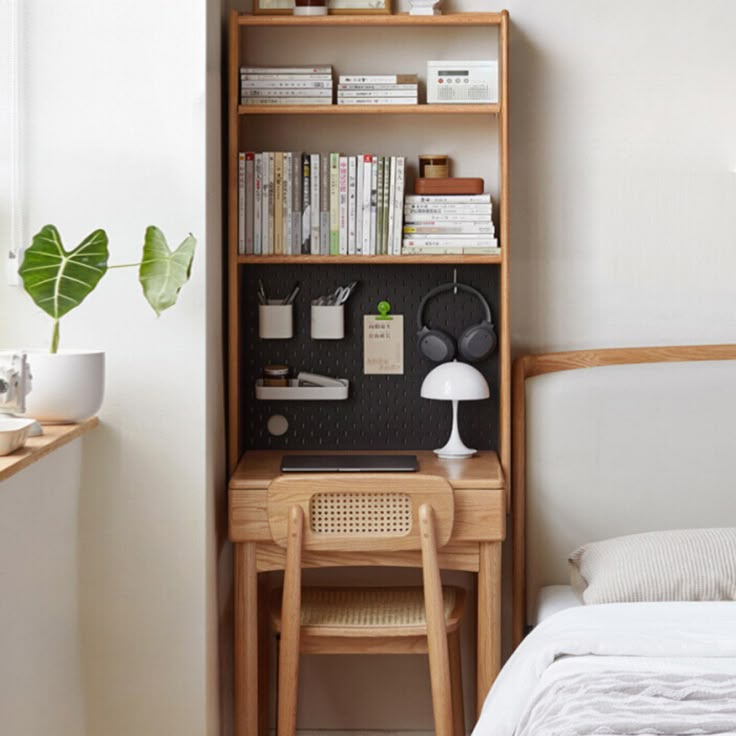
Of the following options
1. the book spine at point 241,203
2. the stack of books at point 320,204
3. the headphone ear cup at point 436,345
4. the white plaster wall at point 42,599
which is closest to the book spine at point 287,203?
the stack of books at point 320,204

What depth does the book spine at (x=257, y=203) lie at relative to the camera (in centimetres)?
279

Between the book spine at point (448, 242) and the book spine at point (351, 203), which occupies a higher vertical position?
the book spine at point (351, 203)

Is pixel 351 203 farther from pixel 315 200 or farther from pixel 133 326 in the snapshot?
pixel 133 326

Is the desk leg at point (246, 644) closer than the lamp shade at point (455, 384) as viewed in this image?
Yes

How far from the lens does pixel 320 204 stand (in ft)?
9.16

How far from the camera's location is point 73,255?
7.30ft

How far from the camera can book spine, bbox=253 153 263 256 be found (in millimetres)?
2785

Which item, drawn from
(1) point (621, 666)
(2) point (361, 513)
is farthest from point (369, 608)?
(1) point (621, 666)

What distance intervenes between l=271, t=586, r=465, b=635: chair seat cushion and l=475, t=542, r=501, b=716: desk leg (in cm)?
7

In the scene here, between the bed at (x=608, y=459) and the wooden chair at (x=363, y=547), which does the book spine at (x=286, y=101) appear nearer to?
the bed at (x=608, y=459)

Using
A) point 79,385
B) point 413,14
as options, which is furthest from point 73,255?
point 413,14

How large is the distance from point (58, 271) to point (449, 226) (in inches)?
40.1

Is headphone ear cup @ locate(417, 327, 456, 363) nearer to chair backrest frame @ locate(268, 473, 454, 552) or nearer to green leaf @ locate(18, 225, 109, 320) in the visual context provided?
chair backrest frame @ locate(268, 473, 454, 552)

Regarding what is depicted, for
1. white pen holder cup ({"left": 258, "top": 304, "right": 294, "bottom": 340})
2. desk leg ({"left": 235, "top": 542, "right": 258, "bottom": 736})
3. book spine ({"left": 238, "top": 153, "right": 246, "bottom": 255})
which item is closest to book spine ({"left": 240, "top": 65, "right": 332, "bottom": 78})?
book spine ({"left": 238, "top": 153, "right": 246, "bottom": 255})
